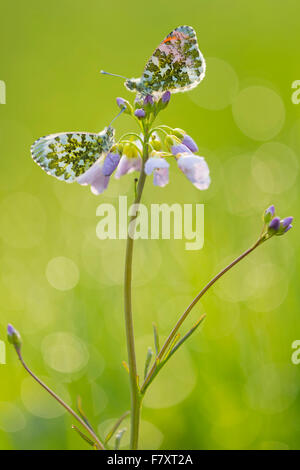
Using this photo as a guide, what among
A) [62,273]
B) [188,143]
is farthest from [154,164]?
[62,273]

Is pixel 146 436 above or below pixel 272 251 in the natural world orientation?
below

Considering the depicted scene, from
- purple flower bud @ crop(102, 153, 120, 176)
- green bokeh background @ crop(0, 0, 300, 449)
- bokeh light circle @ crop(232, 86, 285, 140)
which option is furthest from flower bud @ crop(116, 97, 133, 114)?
bokeh light circle @ crop(232, 86, 285, 140)

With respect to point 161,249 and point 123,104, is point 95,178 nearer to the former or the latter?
point 123,104

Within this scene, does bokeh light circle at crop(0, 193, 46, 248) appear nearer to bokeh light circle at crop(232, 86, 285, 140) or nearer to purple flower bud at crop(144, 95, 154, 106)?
bokeh light circle at crop(232, 86, 285, 140)

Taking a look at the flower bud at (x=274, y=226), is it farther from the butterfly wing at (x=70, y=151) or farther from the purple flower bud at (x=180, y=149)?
the butterfly wing at (x=70, y=151)
